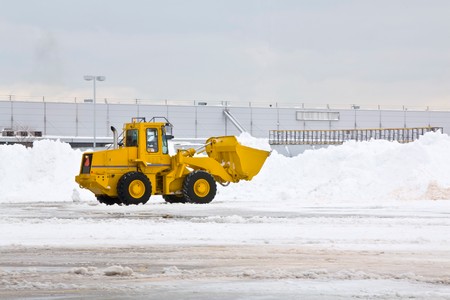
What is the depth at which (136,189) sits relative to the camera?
26812mm

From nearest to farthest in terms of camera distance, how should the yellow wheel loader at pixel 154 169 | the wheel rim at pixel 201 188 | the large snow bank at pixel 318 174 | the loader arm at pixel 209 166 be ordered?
the yellow wheel loader at pixel 154 169
the wheel rim at pixel 201 188
the loader arm at pixel 209 166
the large snow bank at pixel 318 174

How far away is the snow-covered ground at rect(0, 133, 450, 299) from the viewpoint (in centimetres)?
955

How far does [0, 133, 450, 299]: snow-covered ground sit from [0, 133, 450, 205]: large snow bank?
85mm

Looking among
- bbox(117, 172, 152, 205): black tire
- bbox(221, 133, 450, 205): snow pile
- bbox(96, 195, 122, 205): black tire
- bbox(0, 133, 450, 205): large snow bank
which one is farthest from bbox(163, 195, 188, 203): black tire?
bbox(221, 133, 450, 205): snow pile

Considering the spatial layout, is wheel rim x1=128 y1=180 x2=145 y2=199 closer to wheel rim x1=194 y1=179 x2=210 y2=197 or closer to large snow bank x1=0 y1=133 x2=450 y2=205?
wheel rim x1=194 y1=179 x2=210 y2=197

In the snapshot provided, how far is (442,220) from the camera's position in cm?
1997

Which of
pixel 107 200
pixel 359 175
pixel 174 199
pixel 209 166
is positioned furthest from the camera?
pixel 359 175

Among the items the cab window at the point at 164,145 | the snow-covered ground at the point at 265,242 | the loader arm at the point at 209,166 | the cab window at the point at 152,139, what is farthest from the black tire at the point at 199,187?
the cab window at the point at 152,139

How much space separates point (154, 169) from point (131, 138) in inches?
49.5

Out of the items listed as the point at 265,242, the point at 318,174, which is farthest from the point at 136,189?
the point at 265,242

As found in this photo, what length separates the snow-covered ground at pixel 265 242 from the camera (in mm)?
9555

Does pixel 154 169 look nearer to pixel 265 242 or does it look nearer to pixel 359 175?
pixel 359 175

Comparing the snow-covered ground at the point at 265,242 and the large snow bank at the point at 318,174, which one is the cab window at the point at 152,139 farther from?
the large snow bank at the point at 318,174

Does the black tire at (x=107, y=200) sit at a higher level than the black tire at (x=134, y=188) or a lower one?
lower
